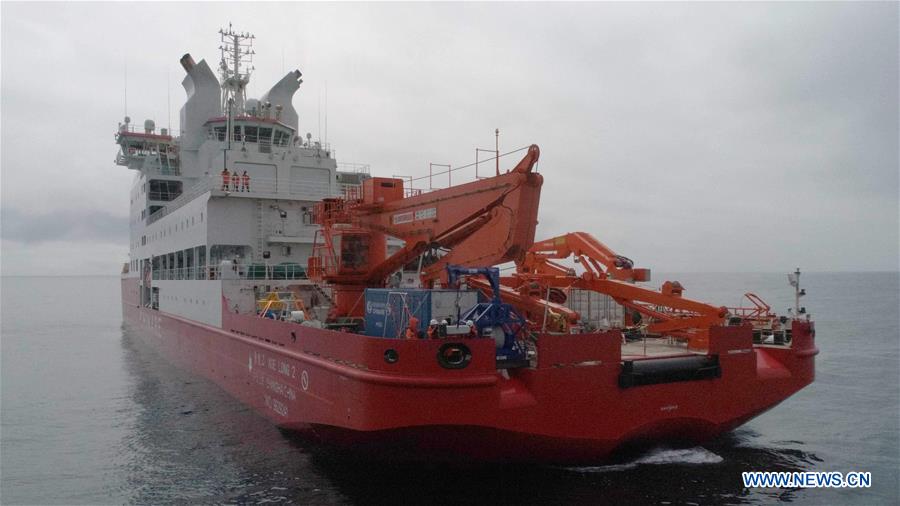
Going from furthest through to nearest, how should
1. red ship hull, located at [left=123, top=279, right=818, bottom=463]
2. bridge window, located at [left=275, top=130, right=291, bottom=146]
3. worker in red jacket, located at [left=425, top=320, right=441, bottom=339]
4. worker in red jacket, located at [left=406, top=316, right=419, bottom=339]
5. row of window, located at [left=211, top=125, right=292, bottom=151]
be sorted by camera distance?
1. bridge window, located at [left=275, top=130, right=291, bottom=146]
2. row of window, located at [left=211, top=125, right=292, bottom=151]
3. worker in red jacket, located at [left=406, top=316, right=419, bottom=339]
4. worker in red jacket, located at [left=425, top=320, right=441, bottom=339]
5. red ship hull, located at [left=123, top=279, right=818, bottom=463]

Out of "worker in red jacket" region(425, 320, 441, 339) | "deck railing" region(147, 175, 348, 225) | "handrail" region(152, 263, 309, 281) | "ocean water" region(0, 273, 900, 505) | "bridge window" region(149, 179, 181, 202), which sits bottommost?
"ocean water" region(0, 273, 900, 505)

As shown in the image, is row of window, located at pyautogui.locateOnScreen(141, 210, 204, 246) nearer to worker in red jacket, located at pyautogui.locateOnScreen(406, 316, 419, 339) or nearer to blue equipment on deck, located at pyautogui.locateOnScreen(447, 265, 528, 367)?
worker in red jacket, located at pyautogui.locateOnScreen(406, 316, 419, 339)

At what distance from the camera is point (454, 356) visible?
8273 millimetres

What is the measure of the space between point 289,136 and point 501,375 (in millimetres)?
18124

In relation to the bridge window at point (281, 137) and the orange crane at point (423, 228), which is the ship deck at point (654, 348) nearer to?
the orange crane at point (423, 228)

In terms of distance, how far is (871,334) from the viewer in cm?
3172

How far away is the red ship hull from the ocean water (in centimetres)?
61

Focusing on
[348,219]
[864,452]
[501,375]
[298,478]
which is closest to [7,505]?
[298,478]

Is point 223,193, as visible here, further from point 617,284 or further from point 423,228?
point 617,284

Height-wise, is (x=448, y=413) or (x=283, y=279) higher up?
(x=283, y=279)

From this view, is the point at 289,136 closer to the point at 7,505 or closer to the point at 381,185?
the point at 381,185

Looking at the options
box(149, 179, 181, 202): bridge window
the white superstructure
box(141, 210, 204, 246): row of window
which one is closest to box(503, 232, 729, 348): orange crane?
the white superstructure

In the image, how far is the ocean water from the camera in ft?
30.3

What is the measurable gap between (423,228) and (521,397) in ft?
12.9
